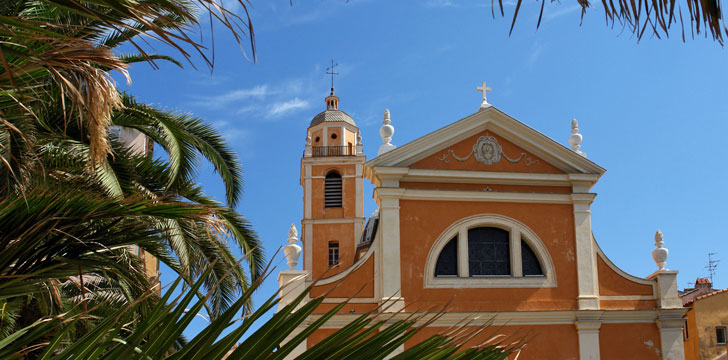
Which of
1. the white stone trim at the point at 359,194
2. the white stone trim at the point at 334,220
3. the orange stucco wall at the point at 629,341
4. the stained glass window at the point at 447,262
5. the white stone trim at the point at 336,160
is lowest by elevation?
the orange stucco wall at the point at 629,341

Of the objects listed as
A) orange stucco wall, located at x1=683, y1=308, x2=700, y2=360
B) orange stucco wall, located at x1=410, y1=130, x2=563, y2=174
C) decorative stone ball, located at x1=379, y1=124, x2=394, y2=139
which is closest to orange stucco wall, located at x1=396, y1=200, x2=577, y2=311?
orange stucco wall, located at x1=410, y1=130, x2=563, y2=174

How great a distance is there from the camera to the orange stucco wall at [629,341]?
15.0 m

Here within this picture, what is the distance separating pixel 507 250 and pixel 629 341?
289 cm

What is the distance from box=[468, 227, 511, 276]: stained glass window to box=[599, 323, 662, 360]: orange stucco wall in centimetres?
224

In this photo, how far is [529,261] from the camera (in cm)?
1539

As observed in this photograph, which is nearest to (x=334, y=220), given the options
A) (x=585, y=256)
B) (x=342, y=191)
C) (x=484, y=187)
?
(x=342, y=191)

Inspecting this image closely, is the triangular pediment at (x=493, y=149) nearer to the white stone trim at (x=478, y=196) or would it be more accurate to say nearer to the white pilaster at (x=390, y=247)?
the white stone trim at (x=478, y=196)

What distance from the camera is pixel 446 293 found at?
48.5ft

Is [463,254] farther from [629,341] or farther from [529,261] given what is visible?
[629,341]

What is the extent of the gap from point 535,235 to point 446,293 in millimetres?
2173

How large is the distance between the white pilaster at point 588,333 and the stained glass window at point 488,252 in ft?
5.36

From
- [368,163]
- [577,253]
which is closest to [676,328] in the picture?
[577,253]

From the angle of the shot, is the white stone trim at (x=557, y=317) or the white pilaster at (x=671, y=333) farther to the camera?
the white pilaster at (x=671, y=333)

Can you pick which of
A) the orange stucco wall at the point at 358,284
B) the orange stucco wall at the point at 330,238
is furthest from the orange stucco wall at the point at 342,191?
the orange stucco wall at the point at 358,284
